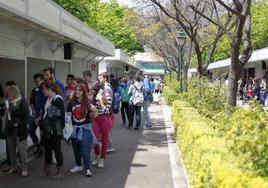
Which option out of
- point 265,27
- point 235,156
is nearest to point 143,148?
point 235,156

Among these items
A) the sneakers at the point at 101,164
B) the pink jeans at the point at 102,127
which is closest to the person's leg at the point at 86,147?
the sneakers at the point at 101,164

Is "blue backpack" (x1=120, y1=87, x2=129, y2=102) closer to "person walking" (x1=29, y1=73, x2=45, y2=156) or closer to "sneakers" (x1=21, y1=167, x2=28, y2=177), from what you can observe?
"person walking" (x1=29, y1=73, x2=45, y2=156)

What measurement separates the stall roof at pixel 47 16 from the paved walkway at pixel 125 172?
2708 mm

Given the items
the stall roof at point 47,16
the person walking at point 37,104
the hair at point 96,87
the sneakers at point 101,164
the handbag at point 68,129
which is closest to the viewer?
the stall roof at point 47,16

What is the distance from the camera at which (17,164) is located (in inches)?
332

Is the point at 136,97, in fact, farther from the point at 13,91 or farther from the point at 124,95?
the point at 13,91

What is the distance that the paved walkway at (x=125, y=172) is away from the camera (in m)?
7.49

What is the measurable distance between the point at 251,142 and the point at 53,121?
381cm

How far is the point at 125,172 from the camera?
329 inches

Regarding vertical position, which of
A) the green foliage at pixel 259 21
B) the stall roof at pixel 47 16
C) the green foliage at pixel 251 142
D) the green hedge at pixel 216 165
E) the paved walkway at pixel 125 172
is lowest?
the paved walkway at pixel 125 172

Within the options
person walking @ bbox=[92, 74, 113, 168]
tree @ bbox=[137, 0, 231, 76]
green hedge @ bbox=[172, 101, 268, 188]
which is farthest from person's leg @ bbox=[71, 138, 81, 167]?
tree @ bbox=[137, 0, 231, 76]

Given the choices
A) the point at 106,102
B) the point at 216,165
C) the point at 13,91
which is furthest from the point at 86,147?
the point at 216,165

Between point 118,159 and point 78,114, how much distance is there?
1992 mm

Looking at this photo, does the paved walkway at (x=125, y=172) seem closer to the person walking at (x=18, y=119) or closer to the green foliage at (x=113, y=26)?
the person walking at (x=18, y=119)
